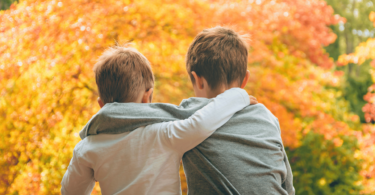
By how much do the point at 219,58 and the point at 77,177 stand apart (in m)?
0.64

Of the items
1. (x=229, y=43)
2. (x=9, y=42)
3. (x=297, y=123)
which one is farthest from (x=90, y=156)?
(x=297, y=123)

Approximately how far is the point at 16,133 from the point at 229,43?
1973 millimetres

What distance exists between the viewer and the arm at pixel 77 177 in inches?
39.4

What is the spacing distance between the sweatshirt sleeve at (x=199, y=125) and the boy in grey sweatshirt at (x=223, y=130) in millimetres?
35

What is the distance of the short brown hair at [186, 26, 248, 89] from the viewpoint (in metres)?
1.02

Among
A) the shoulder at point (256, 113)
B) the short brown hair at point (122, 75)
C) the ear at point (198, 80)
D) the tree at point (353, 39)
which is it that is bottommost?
the tree at point (353, 39)

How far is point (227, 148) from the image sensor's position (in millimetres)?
904

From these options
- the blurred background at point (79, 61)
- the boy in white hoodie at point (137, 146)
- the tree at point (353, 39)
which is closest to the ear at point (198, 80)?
the boy in white hoodie at point (137, 146)

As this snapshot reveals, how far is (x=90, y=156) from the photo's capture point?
967mm

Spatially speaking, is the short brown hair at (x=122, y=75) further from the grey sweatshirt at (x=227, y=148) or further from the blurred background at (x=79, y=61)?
the blurred background at (x=79, y=61)

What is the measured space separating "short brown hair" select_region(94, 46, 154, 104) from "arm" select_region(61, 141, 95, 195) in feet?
0.71

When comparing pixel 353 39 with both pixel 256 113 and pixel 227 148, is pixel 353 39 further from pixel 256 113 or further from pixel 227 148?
pixel 227 148

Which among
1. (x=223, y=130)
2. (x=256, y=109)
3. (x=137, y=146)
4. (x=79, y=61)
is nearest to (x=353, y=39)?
(x=79, y=61)

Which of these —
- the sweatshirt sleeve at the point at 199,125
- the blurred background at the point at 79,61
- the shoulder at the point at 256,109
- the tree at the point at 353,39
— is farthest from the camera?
the tree at the point at 353,39
